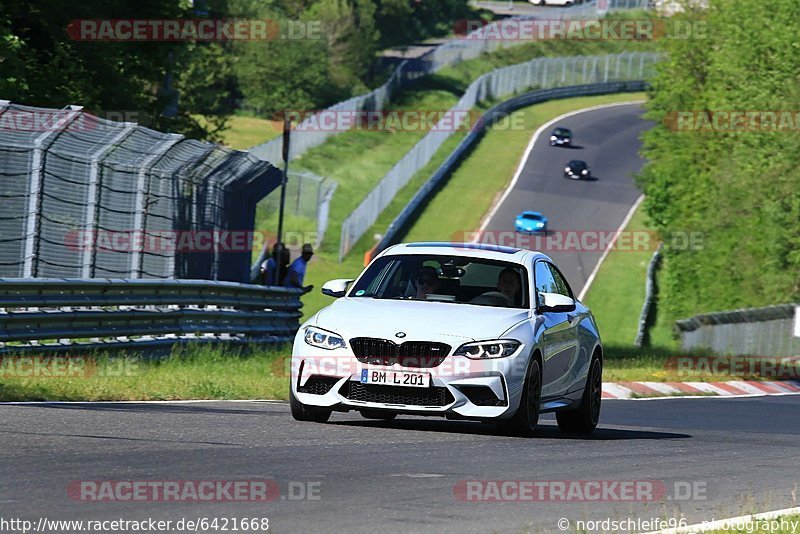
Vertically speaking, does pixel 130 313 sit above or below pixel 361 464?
below

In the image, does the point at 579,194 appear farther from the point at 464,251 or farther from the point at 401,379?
the point at 401,379

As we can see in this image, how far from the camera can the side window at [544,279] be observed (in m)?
13.0

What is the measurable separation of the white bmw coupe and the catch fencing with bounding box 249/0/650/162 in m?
44.7

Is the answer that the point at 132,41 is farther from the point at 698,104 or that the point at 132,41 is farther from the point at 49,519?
the point at 698,104

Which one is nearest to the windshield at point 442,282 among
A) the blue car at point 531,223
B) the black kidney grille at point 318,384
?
the black kidney grille at point 318,384

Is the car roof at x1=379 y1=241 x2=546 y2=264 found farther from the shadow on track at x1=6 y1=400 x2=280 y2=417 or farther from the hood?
the shadow on track at x1=6 y1=400 x2=280 y2=417

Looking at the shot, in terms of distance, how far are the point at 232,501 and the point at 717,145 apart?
2469 inches

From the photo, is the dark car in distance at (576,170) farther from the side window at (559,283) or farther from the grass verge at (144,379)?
the side window at (559,283)

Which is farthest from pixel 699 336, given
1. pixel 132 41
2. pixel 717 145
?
pixel 717 145

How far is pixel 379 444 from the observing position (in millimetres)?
10852

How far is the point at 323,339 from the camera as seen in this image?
11750mm

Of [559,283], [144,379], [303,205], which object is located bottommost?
[303,205]

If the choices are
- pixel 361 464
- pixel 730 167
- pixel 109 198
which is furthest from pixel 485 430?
pixel 730 167

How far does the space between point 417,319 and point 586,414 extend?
2.52 m
